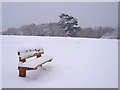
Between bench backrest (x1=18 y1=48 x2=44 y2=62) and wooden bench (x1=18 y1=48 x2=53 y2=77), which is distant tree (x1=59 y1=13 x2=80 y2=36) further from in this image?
wooden bench (x1=18 y1=48 x2=53 y2=77)

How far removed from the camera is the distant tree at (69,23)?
635 inches

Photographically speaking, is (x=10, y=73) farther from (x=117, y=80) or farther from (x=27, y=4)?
(x=27, y=4)

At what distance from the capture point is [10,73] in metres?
2.90

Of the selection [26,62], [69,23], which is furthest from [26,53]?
[69,23]

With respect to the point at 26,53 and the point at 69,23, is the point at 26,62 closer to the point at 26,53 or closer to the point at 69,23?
the point at 26,53

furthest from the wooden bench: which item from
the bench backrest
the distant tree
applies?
the distant tree

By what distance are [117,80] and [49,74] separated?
157 centimetres

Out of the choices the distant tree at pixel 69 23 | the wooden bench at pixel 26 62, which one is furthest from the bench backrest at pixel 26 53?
the distant tree at pixel 69 23

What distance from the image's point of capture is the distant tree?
52.9ft

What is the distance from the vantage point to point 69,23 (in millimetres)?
16625

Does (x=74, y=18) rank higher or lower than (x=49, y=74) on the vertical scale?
higher

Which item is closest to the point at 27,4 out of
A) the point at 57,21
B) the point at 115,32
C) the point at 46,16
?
the point at 46,16

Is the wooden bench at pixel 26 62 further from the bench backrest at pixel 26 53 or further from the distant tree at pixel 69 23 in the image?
the distant tree at pixel 69 23

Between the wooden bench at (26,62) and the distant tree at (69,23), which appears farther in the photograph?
the distant tree at (69,23)
